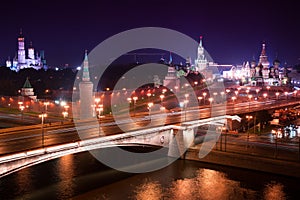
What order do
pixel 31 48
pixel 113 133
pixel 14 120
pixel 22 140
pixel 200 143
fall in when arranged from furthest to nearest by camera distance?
pixel 31 48, pixel 14 120, pixel 200 143, pixel 113 133, pixel 22 140

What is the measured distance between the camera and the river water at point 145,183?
16.2 m

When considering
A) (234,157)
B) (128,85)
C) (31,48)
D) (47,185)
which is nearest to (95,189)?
(47,185)

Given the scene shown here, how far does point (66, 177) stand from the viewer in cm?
1827

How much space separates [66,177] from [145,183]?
379cm

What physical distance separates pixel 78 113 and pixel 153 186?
15939 mm

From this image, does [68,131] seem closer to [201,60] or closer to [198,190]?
[198,190]

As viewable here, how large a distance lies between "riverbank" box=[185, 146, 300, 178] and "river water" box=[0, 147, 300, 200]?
28 cm

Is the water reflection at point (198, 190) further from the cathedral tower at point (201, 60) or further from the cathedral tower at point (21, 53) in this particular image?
the cathedral tower at point (201, 60)

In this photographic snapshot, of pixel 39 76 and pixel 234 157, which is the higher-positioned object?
pixel 39 76

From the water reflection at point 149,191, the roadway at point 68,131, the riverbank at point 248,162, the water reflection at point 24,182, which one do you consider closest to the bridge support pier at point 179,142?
the riverbank at point 248,162

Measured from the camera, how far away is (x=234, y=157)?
2030 cm

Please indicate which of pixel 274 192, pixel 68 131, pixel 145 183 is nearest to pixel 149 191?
pixel 145 183

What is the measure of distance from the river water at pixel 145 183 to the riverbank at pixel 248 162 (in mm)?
279

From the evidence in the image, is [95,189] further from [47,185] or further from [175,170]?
[175,170]
